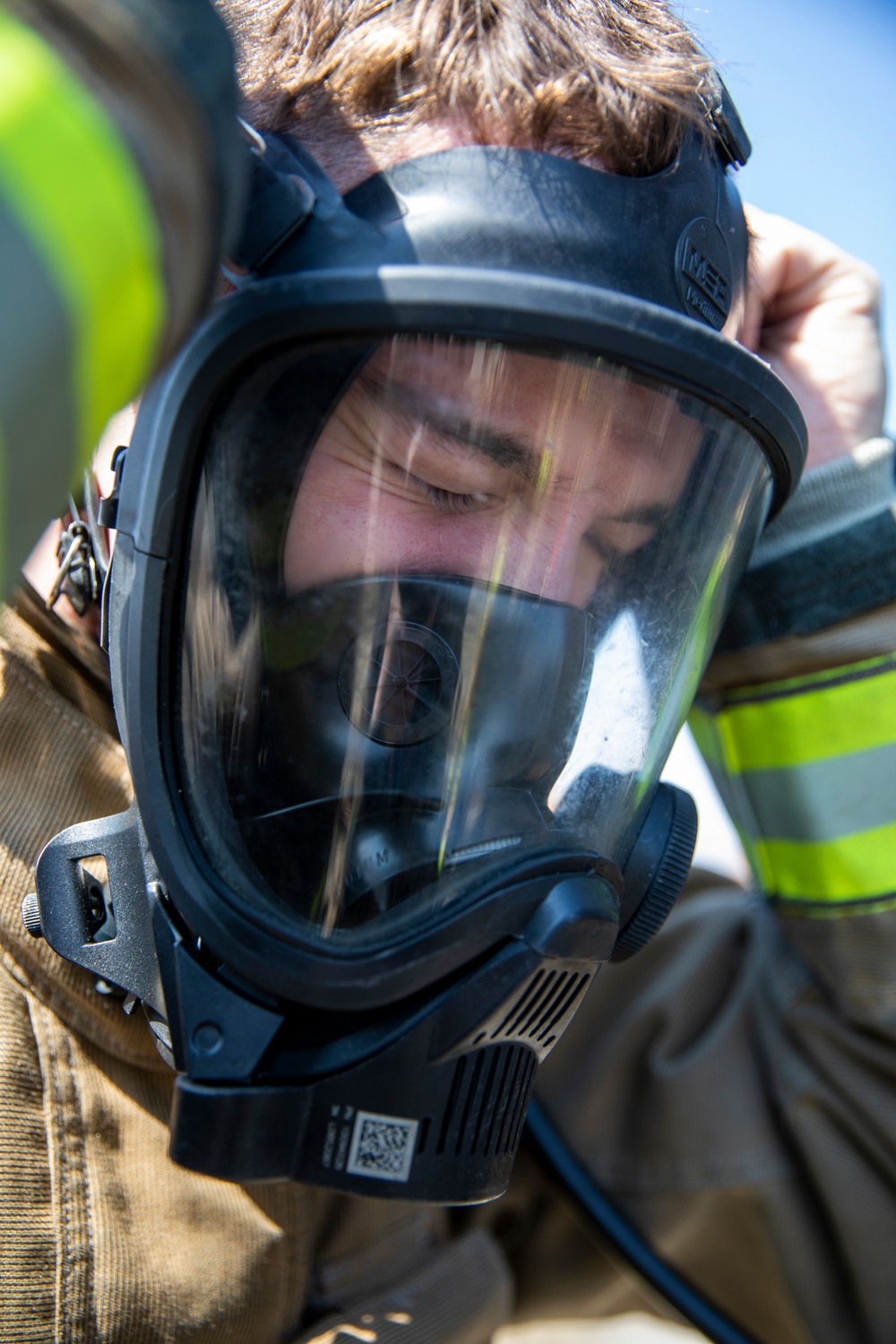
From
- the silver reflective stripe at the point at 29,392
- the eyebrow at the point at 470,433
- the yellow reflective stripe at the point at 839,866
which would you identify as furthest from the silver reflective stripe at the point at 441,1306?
the silver reflective stripe at the point at 29,392

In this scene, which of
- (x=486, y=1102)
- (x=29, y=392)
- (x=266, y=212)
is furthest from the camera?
(x=486, y=1102)

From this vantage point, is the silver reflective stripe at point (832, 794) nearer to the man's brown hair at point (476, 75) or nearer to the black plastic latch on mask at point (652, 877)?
the black plastic latch on mask at point (652, 877)

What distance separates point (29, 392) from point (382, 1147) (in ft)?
2.50

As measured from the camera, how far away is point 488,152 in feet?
3.09

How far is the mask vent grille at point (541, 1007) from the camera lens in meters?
0.95

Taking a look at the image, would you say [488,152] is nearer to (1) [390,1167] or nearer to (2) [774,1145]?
(1) [390,1167]

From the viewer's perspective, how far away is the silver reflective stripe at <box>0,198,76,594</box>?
39 cm

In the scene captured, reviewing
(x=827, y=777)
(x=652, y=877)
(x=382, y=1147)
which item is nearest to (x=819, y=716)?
(x=827, y=777)

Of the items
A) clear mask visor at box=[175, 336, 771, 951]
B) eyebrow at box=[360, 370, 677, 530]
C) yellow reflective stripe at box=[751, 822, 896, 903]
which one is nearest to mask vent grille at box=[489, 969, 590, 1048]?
clear mask visor at box=[175, 336, 771, 951]

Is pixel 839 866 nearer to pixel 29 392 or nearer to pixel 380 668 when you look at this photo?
pixel 380 668

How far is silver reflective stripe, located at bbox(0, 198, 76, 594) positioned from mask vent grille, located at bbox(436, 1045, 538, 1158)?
2.26 feet

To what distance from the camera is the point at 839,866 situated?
63.1 inches

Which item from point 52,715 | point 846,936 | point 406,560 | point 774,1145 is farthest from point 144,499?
point 774,1145

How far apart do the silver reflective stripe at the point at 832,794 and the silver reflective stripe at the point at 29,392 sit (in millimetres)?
1383
